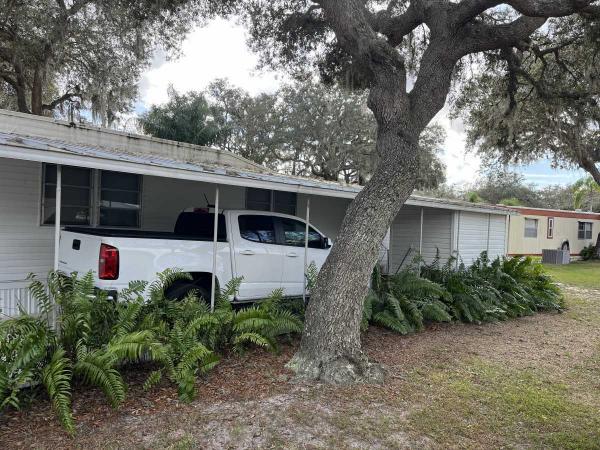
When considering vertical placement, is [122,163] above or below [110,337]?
above

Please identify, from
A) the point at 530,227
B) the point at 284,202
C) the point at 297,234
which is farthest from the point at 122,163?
the point at 530,227

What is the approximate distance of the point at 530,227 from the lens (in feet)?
74.7

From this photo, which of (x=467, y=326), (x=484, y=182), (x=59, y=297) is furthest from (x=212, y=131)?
(x=484, y=182)

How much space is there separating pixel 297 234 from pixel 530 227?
18.8 m

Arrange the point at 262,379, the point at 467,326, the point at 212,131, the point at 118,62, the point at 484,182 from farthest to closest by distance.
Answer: the point at 484,182, the point at 212,131, the point at 118,62, the point at 467,326, the point at 262,379

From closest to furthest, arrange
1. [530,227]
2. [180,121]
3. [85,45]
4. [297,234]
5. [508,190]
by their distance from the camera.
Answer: [297,234] < [85,45] < [180,121] < [530,227] < [508,190]

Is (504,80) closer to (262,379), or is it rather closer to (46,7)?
(262,379)

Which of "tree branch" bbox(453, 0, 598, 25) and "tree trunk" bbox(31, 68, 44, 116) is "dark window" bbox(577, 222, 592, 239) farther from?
"tree trunk" bbox(31, 68, 44, 116)

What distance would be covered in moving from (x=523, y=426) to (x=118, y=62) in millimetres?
13178

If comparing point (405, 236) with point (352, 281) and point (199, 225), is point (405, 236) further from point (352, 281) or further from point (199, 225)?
point (352, 281)

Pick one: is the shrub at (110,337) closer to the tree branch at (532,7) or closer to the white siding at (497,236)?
the tree branch at (532,7)

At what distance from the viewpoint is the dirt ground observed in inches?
155

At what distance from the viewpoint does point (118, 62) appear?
1320 cm

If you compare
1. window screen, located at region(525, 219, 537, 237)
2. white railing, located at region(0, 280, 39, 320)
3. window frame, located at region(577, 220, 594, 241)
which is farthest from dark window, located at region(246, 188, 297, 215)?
window frame, located at region(577, 220, 594, 241)
